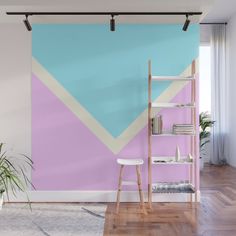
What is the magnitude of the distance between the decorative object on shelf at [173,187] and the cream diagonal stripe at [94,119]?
686 millimetres

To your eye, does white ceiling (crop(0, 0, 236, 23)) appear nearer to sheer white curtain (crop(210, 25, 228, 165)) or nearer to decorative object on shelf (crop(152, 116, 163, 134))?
decorative object on shelf (crop(152, 116, 163, 134))

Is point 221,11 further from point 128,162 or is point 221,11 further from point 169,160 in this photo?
point 128,162

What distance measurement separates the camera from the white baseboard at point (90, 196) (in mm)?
4137

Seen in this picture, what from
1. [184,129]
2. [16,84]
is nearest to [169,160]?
[184,129]

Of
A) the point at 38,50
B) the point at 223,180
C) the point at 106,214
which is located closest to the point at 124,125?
the point at 106,214

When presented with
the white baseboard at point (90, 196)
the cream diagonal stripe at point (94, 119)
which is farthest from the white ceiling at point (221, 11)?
the white baseboard at point (90, 196)

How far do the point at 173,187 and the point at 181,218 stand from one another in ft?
1.71

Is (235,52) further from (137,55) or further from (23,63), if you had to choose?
(23,63)

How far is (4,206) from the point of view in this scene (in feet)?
13.0

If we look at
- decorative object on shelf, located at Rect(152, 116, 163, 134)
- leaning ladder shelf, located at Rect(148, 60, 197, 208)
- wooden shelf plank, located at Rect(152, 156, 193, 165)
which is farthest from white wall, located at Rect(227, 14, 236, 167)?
decorative object on shelf, located at Rect(152, 116, 163, 134)

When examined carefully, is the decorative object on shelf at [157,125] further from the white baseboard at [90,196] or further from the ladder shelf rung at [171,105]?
the white baseboard at [90,196]

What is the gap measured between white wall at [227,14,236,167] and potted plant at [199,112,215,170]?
43 centimetres

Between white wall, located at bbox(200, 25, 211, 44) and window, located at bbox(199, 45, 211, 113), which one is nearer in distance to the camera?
white wall, located at bbox(200, 25, 211, 44)

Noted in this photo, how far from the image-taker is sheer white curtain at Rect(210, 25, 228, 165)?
6.72 metres
